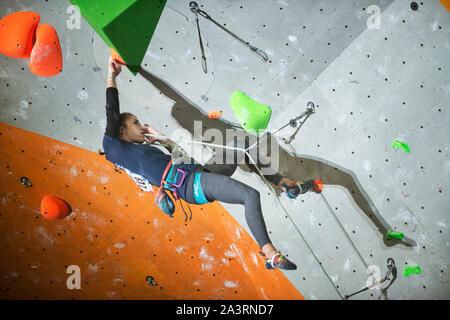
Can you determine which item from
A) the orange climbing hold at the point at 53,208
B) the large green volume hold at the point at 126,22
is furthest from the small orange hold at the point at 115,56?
the orange climbing hold at the point at 53,208

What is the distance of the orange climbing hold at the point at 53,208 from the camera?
76.1 inches

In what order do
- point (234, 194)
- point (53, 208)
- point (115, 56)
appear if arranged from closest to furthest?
point (234, 194), point (115, 56), point (53, 208)

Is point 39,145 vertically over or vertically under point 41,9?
under

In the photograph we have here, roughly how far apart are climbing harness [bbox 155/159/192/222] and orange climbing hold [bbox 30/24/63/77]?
3.00 ft

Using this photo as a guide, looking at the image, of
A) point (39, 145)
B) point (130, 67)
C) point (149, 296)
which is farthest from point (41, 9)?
point (149, 296)

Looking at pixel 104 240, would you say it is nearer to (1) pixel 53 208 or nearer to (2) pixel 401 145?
(1) pixel 53 208

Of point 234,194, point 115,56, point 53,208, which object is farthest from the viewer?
point 53,208

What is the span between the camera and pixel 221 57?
1.90 metres

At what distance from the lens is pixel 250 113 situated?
1857 millimetres

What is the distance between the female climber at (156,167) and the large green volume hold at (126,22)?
0.11m

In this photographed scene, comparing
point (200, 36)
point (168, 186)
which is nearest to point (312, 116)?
point (200, 36)

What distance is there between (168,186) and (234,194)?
16.1 inches

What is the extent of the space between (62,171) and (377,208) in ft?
6.72
